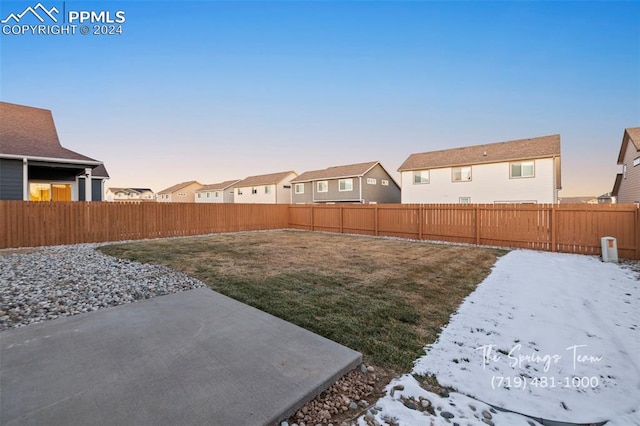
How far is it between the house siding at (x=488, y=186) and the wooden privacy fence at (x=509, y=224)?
9.94 meters

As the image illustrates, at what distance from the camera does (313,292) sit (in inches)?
189

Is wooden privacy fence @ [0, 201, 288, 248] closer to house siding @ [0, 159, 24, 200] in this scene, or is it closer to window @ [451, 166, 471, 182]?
house siding @ [0, 159, 24, 200]

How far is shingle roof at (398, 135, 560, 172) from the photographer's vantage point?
1823cm

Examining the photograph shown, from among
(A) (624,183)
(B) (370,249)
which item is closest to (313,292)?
(B) (370,249)

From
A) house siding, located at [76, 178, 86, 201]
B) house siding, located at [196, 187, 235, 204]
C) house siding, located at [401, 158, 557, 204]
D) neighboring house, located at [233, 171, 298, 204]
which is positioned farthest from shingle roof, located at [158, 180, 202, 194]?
house siding, located at [401, 158, 557, 204]

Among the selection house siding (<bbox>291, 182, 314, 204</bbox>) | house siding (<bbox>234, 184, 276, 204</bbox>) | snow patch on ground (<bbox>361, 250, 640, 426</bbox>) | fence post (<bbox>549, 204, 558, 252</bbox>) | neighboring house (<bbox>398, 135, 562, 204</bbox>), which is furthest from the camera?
house siding (<bbox>234, 184, 276, 204</bbox>)

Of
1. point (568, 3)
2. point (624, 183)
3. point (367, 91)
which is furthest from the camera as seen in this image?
point (624, 183)

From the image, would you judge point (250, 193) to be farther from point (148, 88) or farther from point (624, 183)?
point (624, 183)

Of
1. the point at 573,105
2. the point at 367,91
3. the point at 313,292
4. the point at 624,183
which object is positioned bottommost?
the point at 313,292

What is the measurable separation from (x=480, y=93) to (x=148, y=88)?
1674 centimetres

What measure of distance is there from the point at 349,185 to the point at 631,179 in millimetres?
19450

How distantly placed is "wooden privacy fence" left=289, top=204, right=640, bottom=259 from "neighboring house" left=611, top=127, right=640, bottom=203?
31.3 feet

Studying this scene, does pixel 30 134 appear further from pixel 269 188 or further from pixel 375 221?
pixel 269 188

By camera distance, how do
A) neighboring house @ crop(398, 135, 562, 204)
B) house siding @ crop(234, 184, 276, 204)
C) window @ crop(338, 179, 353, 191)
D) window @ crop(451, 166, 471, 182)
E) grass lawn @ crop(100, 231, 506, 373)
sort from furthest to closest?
house siding @ crop(234, 184, 276, 204) → window @ crop(338, 179, 353, 191) → window @ crop(451, 166, 471, 182) → neighboring house @ crop(398, 135, 562, 204) → grass lawn @ crop(100, 231, 506, 373)
